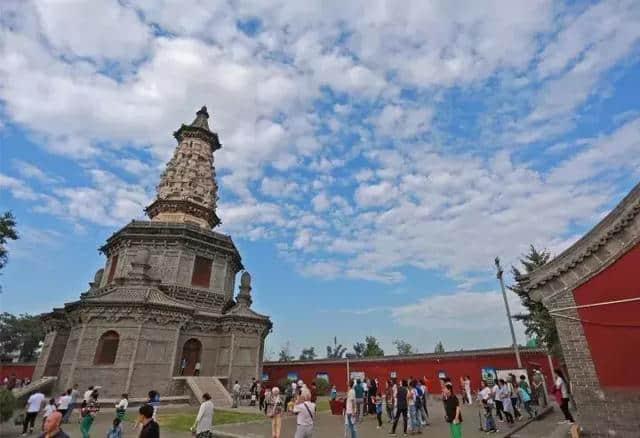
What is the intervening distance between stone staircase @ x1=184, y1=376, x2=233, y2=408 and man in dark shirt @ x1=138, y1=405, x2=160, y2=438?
15.7 meters

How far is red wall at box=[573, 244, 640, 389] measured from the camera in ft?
29.2

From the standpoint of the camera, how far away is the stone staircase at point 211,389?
20.3 m

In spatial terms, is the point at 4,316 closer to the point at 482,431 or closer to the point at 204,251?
the point at 204,251

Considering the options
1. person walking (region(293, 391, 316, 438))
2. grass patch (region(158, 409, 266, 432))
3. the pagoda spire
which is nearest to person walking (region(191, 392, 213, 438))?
person walking (region(293, 391, 316, 438))

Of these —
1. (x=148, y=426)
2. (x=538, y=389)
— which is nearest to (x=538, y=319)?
(x=538, y=389)

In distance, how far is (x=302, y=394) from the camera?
812cm

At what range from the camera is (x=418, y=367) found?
27.5 m

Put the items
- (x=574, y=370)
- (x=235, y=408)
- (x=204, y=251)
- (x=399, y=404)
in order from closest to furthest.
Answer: (x=574, y=370) → (x=399, y=404) → (x=235, y=408) → (x=204, y=251)

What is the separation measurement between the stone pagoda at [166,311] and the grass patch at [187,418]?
16.4ft

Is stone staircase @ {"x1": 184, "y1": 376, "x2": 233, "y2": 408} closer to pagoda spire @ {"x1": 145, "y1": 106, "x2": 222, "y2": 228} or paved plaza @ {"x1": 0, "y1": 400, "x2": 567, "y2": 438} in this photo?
paved plaza @ {"x1": 0, "y1": 400, "x2": 567, "y2": 438}

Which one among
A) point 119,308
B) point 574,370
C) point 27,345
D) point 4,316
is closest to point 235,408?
point 119,308

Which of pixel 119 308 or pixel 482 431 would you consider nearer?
pixel 482 431

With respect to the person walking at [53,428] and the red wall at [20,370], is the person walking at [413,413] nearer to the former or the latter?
the person walking at [53,428]

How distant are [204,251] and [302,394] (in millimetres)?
22308
